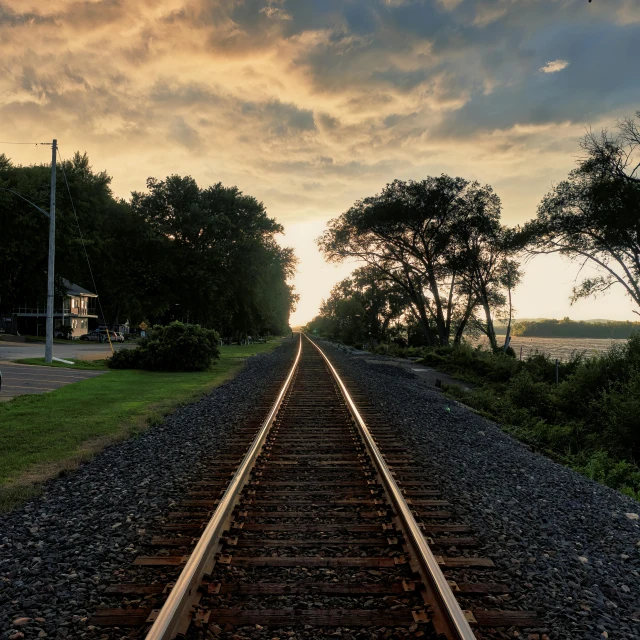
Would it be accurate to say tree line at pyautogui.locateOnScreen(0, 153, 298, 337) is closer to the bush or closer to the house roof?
the house roof

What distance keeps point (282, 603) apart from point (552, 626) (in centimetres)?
185

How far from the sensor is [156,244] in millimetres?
50938

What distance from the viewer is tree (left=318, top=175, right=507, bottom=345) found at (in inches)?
1464

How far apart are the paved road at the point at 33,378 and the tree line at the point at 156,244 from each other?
1042 inches

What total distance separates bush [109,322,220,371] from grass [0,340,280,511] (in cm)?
428

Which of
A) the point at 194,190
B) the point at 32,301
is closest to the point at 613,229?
the point at 194,190

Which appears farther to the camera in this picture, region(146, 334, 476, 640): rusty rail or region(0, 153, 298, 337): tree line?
region(0, 153, 298, 337): tree line

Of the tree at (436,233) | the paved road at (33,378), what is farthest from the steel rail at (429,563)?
the tree at (436,233)

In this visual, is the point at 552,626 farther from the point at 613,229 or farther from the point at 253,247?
the point at 253,247

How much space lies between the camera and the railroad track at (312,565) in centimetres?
326

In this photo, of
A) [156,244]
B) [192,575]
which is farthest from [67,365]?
[156,244]

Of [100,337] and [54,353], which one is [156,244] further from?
[54,353]

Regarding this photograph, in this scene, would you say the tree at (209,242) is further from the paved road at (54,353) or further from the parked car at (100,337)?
the paved road at (54,353)

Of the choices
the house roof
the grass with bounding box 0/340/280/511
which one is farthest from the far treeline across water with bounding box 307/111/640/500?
the house roof
